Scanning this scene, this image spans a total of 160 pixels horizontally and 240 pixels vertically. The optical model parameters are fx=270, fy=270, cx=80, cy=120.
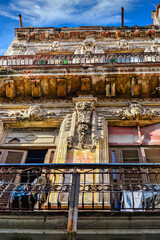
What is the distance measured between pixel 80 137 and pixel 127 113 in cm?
198

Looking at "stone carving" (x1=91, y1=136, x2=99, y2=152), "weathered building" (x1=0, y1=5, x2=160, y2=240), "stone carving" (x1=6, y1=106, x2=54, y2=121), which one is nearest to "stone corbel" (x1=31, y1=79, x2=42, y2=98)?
"weathered building" (x1=0, y1=5, x2=160, y2=240)

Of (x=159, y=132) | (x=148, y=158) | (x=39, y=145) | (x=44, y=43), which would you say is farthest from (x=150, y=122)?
(x=44, y=43)

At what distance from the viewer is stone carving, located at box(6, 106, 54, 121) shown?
828 centimetres

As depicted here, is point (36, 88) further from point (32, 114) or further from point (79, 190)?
point (79, 190)

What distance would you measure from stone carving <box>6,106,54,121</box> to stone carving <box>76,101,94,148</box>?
95cm

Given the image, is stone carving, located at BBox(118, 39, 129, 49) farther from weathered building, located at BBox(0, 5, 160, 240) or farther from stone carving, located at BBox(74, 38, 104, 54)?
weathered building, located at BBox(0, 5, 160, 240)

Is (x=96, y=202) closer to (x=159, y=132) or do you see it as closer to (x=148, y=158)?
(x=148, y=158)

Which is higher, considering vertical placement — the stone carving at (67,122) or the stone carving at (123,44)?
the stone carving at (123,44)

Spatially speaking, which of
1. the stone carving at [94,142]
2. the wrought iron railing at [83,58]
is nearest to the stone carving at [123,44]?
the wrought iron railing at [83,58]

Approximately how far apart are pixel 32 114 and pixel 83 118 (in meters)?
1.67

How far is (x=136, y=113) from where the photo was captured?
8.12 metres

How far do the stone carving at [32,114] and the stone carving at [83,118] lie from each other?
948 millimetres

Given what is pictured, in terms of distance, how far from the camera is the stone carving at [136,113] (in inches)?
320

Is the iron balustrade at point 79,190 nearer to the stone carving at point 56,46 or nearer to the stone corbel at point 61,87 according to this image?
the stone corbel at point 61,87
